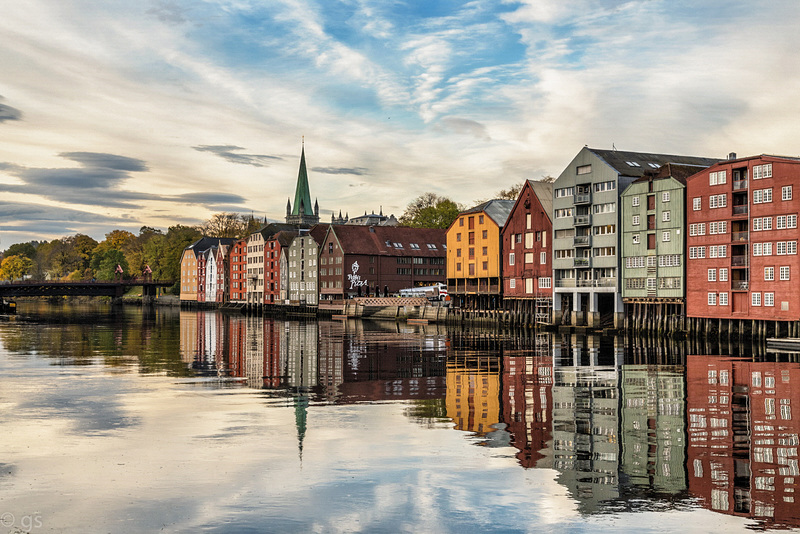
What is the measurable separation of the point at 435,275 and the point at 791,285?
76469 mm

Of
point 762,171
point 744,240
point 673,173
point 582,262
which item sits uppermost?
point 673,173

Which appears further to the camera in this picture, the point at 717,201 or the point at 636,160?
the point at 636,160

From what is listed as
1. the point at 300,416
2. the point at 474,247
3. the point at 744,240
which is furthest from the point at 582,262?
the point at 300,416

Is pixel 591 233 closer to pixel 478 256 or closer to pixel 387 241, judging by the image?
pixel 478 256

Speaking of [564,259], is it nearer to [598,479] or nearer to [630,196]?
[630,196]

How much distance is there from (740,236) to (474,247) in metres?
42.1

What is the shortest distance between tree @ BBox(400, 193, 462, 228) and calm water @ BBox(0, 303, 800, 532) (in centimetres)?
10694

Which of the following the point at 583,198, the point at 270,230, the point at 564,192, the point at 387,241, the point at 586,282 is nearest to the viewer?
the point at 586,282

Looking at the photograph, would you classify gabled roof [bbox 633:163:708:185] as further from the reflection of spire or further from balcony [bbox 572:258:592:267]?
the reflection of spire

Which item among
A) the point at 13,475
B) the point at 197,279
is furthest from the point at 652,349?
the point at 197,279

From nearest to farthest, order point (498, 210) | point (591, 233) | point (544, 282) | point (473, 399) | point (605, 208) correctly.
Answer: point (473, 399)
point (605, 208)
point (591, 233)
point (544, 282)
point (498, 210)

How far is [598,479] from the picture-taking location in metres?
17.3

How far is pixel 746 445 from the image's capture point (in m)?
20.5

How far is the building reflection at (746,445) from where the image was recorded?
15.4m
